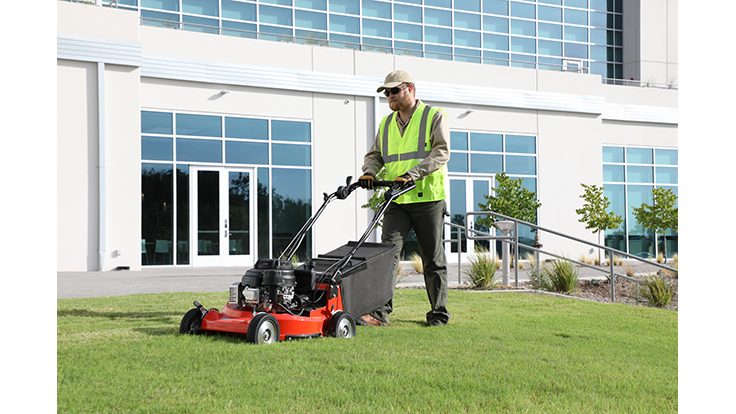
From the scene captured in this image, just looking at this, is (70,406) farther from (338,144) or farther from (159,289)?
(338,144)

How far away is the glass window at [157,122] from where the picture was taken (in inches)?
570

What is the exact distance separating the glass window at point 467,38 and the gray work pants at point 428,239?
665 inches

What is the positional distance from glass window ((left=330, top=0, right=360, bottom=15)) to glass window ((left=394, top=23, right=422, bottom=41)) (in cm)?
151

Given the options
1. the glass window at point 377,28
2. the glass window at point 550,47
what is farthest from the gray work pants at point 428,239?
the glass window at point 550,47

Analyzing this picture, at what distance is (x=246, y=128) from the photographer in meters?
15.6

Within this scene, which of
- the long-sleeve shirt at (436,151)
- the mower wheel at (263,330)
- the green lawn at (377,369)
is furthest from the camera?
the long-sleeve shirt at (436,151)

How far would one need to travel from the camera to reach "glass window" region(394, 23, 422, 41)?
20000 mm

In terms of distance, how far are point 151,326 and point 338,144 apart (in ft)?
40.5

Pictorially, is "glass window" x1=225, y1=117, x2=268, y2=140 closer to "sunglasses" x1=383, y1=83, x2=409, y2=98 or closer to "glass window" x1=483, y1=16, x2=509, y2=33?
"glass window" x1=483, y1=16, x2=509, y2=33

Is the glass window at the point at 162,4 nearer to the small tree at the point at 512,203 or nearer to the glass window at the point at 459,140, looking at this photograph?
the glass window at the point at 459,140

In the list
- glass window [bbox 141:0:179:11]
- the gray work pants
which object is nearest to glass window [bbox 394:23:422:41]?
glass window [bbox 141:0:179:11]

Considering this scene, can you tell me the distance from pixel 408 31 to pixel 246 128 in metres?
7.51

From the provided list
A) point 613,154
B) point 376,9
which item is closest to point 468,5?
point 376,9

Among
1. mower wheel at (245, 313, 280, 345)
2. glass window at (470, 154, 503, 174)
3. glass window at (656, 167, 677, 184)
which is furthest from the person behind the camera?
glass window at (656, 167, 677, 184)
